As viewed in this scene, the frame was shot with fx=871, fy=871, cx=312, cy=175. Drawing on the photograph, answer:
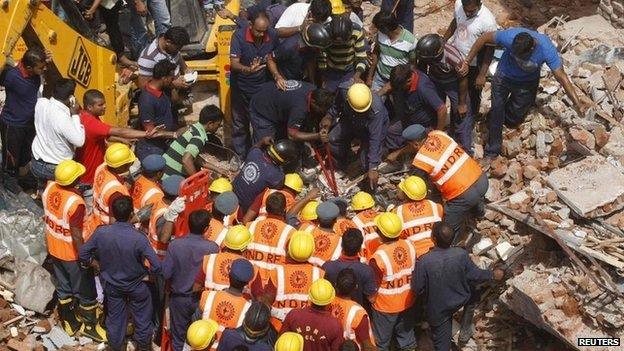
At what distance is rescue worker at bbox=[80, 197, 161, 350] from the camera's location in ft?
27.2

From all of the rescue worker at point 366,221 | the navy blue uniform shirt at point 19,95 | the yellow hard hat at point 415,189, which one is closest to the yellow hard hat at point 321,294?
the rescue worker at point 366,221

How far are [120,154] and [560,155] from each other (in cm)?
504

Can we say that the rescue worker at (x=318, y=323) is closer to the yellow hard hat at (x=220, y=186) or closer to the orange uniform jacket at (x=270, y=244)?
the orange uniform jacket at (x=270, y=244)

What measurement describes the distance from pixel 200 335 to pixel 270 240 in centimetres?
138

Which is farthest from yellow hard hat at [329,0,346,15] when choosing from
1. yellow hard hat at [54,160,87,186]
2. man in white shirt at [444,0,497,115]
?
yellow hard hat at [54,160,87,186]

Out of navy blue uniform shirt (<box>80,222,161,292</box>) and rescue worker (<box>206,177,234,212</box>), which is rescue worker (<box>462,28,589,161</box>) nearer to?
rescue worker (<box>206,177,234,212</box>)

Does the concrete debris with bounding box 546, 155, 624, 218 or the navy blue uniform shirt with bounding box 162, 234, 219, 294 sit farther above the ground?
the navy blue uniform shirt with bounding box 162, 234, 219, 294

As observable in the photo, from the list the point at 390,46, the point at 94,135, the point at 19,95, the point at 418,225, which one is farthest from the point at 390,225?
the point at 19,95

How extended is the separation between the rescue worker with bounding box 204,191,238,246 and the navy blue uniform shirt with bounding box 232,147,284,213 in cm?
50

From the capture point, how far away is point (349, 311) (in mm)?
7902

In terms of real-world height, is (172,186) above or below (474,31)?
below

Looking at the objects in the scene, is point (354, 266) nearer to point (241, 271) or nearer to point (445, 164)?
point (241, 271)

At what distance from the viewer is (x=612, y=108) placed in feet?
33.9

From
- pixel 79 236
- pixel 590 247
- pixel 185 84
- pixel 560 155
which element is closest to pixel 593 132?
pixel 560 155
